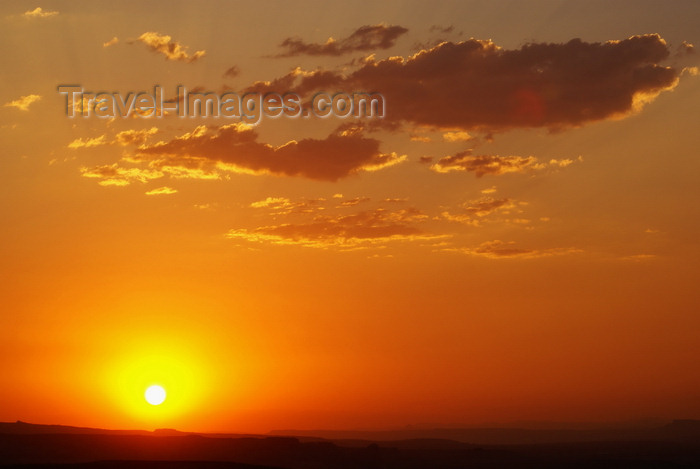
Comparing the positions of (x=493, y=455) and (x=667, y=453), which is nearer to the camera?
(x=493, y=455)

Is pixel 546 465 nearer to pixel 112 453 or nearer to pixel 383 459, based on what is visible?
pixel 383 459

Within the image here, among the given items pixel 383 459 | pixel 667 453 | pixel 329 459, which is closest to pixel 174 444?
pixel 329 459

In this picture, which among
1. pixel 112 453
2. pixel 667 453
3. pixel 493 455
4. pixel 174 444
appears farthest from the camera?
pixel 667 453

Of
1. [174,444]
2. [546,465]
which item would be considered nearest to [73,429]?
[174,444]

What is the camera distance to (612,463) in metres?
135

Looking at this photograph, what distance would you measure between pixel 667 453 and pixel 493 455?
2234 inches

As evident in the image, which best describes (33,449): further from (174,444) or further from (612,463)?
(612,463)

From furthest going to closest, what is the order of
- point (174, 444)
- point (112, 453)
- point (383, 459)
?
point (383, 459), point (174, 444), point (112, 453)

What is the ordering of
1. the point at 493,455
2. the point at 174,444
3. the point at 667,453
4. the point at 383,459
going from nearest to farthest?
the point at 174,444
the point at 383,459
the point at 493,455
the point at 667,453

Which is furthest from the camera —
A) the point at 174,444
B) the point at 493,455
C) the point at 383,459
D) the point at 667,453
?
the point at 667,453

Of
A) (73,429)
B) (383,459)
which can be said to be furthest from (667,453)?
(73,429)

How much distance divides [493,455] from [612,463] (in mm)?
21831

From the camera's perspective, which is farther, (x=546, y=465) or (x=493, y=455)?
(x=493, y=455)

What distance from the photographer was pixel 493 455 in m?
148
